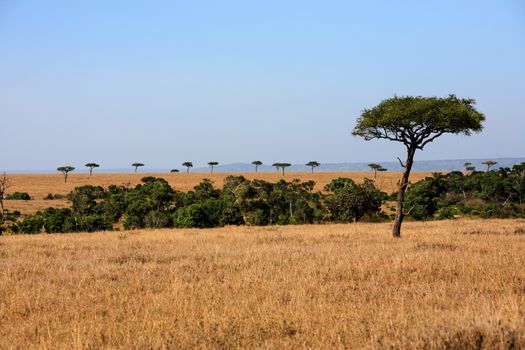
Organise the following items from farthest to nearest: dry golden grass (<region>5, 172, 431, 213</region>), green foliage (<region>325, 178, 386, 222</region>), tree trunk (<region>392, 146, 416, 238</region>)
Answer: dry golden grass (<region>5, 172, 431, 213</region>) < green foliage (<region>325, 178, 386, 222</region>) < tree trunk (<region>392, 146, 416, 238</region>)

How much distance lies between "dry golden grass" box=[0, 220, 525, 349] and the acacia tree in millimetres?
7021

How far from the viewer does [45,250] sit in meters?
18.0

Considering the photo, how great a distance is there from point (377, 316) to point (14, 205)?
197 feet

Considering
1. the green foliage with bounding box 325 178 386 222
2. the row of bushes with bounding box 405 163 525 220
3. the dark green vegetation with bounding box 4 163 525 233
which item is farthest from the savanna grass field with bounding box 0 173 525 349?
the row of bushes with bounding box 405 163 525 220

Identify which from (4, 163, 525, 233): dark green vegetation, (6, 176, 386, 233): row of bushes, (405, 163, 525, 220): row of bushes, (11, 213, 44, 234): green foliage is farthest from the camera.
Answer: (405, 163, 525, 220): row of bushes

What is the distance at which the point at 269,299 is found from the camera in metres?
8.89

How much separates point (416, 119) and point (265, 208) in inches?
920

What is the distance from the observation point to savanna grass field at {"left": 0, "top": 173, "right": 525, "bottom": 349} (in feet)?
21.3

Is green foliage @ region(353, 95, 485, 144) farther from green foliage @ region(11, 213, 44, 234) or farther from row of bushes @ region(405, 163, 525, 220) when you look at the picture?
green foliage @ region(11, 213, 44, 234)

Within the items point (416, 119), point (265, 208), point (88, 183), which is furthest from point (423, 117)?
point (88, 183)

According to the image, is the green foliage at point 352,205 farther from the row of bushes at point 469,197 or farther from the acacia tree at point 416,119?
the acacia tree at point 416,119


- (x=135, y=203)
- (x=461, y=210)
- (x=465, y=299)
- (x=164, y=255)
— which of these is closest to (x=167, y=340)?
(x=465, y=299)

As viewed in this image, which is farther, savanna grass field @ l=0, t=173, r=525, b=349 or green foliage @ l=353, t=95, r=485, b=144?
green foliage @ l=353, t=95, r=485, b=144

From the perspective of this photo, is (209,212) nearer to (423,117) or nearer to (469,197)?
(423,117)
